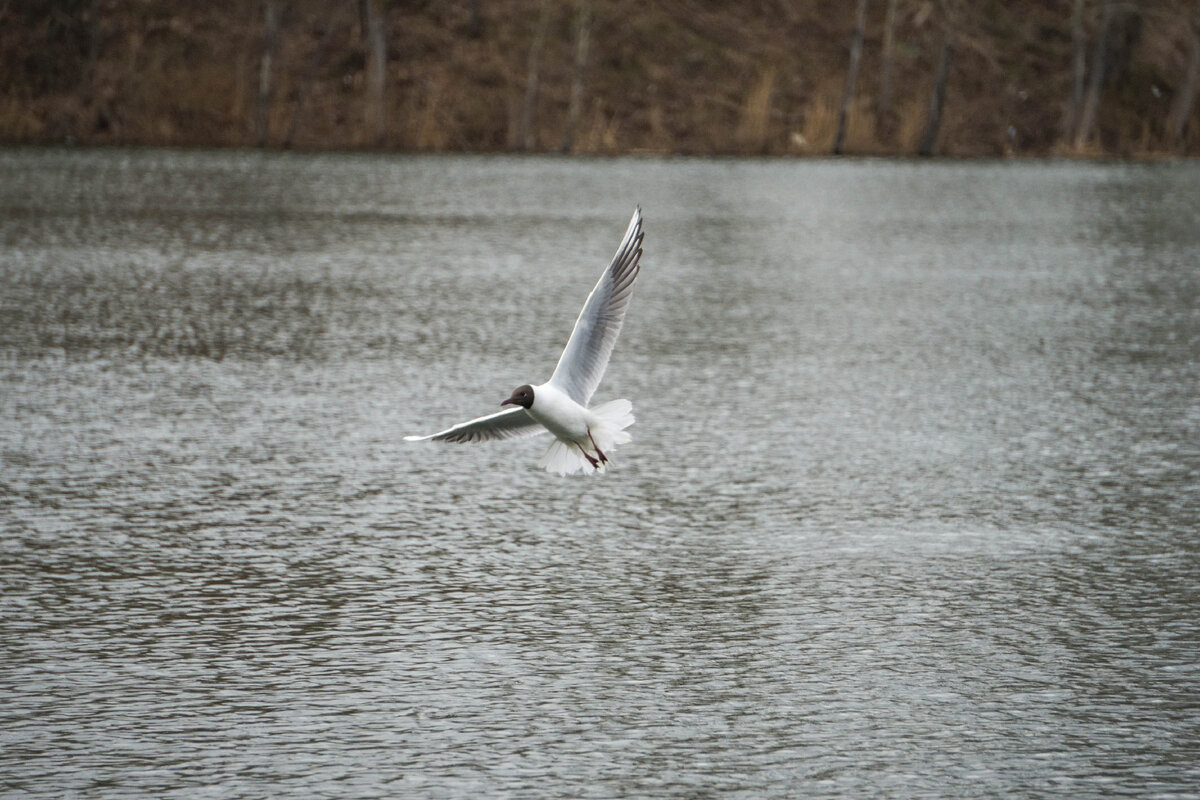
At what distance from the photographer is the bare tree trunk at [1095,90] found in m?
46.5

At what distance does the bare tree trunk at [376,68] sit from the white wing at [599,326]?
37.3m

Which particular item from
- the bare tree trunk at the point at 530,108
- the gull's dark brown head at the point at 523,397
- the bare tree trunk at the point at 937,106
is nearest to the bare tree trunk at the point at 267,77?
the bare tree trunk at the point at 530,108

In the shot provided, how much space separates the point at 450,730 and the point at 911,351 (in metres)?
8.25

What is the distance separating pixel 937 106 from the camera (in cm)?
4522

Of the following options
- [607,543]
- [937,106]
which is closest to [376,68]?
[937,106]

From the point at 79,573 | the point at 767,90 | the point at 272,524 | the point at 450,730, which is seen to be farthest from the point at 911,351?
the point at 767,90

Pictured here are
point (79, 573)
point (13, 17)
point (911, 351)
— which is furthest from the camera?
point (13, 17)

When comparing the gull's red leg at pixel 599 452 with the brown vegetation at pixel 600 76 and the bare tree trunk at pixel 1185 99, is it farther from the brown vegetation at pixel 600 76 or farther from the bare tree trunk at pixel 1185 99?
the bare tree trunk at pixel 1185 99

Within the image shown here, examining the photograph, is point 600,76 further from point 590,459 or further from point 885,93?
point 590,459

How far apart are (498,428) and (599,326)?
0.56 meters

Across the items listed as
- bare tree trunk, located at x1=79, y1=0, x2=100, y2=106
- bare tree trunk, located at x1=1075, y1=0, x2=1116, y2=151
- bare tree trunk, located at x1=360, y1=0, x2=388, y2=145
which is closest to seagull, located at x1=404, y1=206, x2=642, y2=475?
bare tree trunk, located at x1=360, y1=0, x2=388, y2=145

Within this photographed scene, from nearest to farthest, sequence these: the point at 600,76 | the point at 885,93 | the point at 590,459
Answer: the point at 590,459 < the point at 885,93 < the point at 600,76

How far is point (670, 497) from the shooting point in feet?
26.7

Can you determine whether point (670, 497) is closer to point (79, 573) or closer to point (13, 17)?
point (79, 573)
